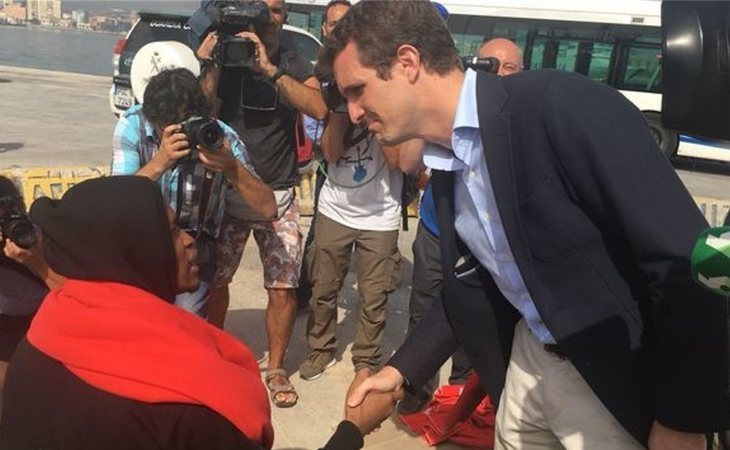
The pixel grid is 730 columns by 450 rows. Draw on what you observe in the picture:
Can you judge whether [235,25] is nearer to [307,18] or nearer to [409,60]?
[409,60]

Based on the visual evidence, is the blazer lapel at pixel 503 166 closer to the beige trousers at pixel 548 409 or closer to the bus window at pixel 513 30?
the beige trousers at pixel 548 409

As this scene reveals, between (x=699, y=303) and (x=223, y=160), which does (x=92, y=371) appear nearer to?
(x=699, y=303)

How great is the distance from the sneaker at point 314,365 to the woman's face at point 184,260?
1906 mm

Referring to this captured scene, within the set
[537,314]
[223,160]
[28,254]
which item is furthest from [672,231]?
[28,254]

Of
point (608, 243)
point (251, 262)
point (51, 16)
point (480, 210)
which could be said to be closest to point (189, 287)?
point (480, 210)

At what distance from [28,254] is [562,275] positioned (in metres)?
1.91

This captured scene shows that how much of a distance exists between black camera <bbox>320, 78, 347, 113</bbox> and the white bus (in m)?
9.74

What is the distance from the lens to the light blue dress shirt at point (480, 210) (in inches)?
63.0

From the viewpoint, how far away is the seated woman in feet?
4.32

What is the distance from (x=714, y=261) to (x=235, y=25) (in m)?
2.57

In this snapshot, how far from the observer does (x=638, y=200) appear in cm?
133

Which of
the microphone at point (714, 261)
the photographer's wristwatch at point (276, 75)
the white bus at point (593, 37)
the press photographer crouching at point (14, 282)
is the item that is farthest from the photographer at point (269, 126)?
the white bus at point (593, 37)

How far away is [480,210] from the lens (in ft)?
5.36

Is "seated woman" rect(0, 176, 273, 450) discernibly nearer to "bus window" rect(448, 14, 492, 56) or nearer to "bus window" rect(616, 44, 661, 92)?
"bus window" rect(616, 44, 661, 92)
